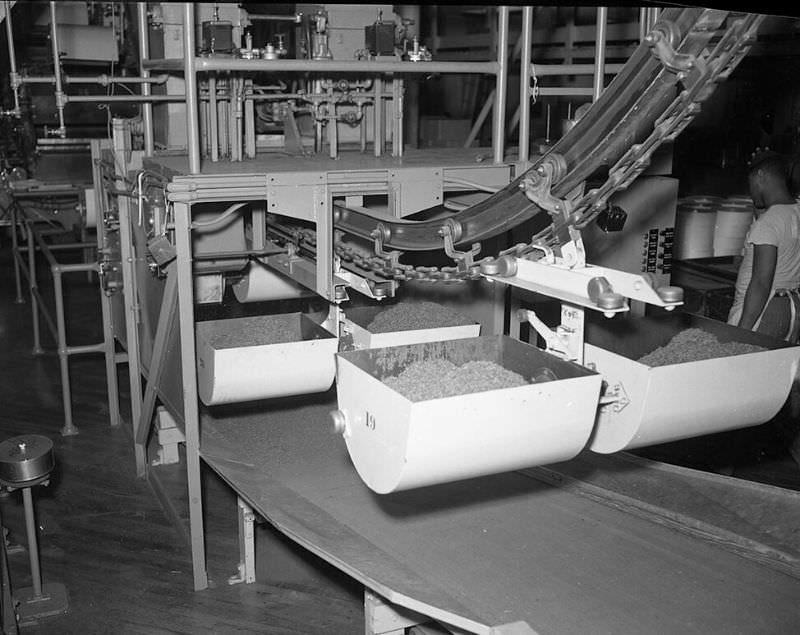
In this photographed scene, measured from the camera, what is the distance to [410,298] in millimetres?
4012

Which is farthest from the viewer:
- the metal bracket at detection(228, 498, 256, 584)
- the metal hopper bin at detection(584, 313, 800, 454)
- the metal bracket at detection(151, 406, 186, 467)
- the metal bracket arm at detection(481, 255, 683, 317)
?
the metal bracket at detection(151, 406, 186, 467)

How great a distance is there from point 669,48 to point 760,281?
2.48 metres

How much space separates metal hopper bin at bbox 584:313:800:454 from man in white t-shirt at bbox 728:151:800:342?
1734 millimetres

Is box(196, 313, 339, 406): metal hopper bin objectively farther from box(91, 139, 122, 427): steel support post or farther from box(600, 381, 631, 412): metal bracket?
box(91, 139, 122, 427): steel support post

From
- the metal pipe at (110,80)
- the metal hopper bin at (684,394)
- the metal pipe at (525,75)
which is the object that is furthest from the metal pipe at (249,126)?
the metal hopper bin at (684,394)

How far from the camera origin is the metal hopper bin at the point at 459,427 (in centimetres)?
162

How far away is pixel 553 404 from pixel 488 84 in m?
6.43

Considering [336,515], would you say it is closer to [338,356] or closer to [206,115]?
[338,356]

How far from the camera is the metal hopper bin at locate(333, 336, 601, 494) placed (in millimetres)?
1617

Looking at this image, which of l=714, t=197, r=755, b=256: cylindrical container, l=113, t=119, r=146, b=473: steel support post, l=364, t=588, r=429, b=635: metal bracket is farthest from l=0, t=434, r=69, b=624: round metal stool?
l=714, t=197, r=755, b=256: cylindrical container

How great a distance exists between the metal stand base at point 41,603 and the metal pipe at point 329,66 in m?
2.22

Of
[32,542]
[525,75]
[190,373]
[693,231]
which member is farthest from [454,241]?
[693,231]

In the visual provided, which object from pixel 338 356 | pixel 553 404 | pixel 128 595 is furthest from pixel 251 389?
pixel 553 404

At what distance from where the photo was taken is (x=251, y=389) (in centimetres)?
322
